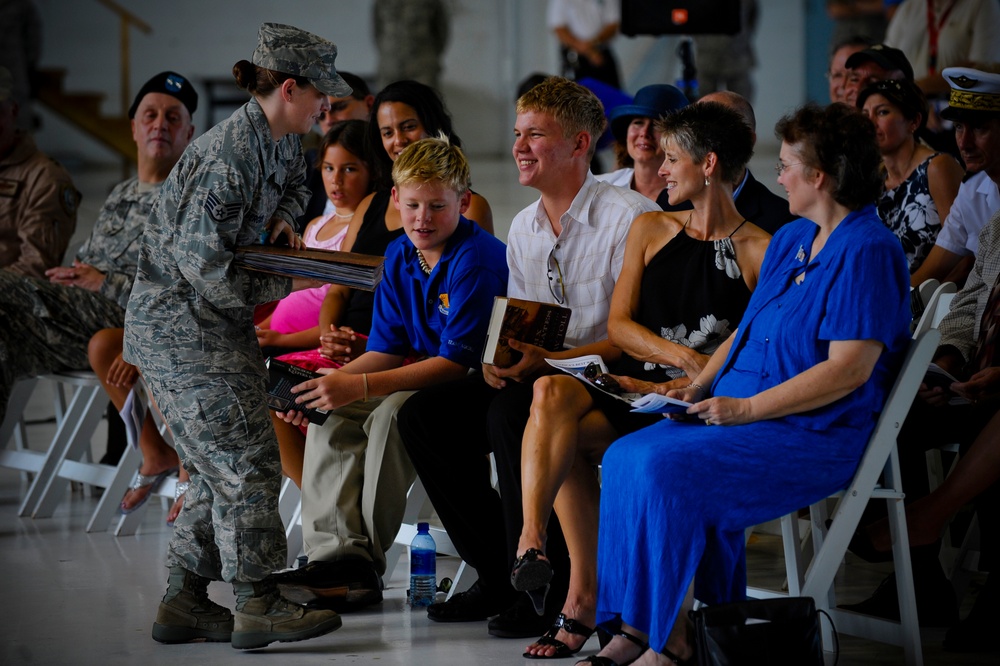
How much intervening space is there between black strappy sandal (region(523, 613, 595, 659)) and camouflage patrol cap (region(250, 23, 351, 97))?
1.38 m

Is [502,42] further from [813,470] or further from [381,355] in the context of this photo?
[813,470]

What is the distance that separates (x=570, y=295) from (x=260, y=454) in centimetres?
96

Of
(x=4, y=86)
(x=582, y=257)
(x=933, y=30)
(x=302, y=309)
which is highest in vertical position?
(x=933, y=30)

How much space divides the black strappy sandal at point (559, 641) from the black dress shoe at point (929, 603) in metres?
0.69

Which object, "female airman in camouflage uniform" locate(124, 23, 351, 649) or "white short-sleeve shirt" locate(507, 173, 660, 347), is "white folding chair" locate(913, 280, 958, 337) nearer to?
"white short-sleeve shirt" locate(507, 173, 660, 347)

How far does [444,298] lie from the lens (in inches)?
137

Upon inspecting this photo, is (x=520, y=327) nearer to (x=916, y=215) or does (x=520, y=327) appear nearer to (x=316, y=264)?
(x=316, y=264)

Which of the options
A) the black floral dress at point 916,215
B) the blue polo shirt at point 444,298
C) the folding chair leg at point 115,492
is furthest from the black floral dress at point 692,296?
the folding chair leg at point 115,492

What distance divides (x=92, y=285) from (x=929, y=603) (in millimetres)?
3364

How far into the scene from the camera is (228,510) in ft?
9.86

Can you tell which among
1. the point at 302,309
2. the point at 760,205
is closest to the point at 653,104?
the point at 760,205

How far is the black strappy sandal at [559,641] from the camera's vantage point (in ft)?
9.59

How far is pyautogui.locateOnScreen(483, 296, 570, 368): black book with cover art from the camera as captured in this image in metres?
3.09

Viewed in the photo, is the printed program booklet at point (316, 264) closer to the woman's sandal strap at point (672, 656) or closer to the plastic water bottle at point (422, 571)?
the plastic water bottle at point (422, 571)
